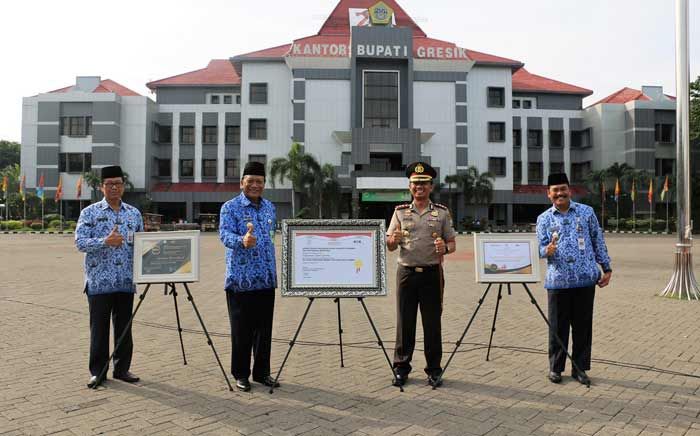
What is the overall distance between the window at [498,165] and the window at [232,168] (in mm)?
25549

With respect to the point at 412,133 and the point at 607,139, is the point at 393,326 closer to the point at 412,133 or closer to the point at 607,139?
the point at 412,133

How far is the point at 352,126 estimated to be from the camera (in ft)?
152

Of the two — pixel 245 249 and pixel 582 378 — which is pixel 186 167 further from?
pixel 582 378

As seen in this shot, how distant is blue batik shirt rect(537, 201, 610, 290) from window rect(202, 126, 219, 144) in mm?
49624

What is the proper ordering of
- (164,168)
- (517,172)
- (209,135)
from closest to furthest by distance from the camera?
(209,135) < (164,168) < (517,172)

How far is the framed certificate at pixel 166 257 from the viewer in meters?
4.89

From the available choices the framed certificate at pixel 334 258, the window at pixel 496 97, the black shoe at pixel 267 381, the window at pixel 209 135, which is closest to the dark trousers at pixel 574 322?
the framed certificate at pixel 334 258

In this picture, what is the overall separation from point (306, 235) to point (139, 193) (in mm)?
49147

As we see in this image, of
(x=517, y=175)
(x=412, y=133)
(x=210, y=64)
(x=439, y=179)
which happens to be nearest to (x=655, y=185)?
(x=517, y=175)

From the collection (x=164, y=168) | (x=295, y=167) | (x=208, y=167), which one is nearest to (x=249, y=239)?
(x=295, y=167)

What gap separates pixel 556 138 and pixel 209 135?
36.9 metres

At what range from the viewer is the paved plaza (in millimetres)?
3900

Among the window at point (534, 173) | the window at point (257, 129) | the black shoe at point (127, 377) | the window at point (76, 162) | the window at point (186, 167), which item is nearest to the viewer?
the black shoe at point (127, 377)

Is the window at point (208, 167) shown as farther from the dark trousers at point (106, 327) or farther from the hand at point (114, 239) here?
the hand at point (114, 239)
